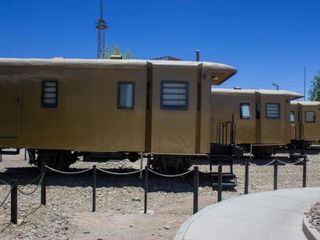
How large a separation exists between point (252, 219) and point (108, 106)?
677 centimetres

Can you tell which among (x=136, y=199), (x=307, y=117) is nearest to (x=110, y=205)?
(x=136, y=199)

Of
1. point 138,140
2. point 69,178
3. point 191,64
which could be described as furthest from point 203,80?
point 69,178

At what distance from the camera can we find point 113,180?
49.1 feet

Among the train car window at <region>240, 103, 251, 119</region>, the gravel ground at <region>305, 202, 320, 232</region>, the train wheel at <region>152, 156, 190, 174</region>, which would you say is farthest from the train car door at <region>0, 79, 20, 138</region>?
the train car window at <region>240, 103, 251, 119</region>

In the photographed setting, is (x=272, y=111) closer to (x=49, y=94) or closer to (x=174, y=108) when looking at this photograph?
(x=174, y=108)

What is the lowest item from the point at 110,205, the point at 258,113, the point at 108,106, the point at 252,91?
the point at 110,205

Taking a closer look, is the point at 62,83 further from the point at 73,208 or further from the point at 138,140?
the point at 73,208

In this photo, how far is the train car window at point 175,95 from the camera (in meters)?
14.4

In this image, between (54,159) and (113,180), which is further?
(54,159)

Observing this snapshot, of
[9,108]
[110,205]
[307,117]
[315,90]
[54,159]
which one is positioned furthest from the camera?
[315,90]

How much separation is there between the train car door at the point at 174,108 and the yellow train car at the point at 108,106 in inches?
1.1

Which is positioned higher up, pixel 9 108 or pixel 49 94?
pixel 49 94

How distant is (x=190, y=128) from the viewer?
1443 centimetres

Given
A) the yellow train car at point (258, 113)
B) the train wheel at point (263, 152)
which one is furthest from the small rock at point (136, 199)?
the train wheel at point (263, 152)
